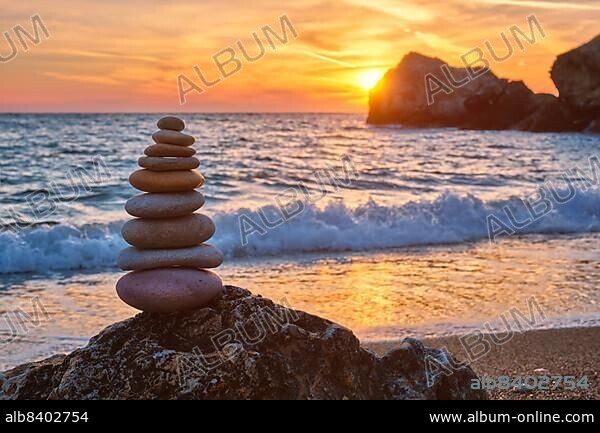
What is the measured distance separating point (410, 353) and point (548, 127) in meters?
60.9

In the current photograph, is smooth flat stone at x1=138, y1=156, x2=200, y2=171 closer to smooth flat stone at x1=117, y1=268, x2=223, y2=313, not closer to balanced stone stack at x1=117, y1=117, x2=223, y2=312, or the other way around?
balanced stone stack at x1=117, y1=117, x2=223, y2=312

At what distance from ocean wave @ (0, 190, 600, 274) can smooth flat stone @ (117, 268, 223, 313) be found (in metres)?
7.31

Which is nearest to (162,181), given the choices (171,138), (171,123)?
(171,138)

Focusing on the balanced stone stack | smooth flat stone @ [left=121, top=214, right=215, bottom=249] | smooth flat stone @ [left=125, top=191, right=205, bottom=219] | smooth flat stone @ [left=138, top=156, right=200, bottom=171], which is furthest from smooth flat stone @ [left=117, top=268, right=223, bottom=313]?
smooth flat stone @ [left=138, top=156, right=200, bottom=171]

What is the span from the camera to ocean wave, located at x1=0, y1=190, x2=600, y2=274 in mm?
11641

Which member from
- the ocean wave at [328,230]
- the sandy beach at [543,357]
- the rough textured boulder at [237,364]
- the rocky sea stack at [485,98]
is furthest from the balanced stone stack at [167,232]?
the rocky sea stack at [485,98]

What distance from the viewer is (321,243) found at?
1312 cm

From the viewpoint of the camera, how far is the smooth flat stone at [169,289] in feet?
13.9

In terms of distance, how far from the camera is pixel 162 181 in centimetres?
441

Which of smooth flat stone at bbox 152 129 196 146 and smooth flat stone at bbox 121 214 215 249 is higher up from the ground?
smooth flat stone at bbox 152 129 196 146

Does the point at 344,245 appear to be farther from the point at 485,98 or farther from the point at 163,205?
the point at 485,98

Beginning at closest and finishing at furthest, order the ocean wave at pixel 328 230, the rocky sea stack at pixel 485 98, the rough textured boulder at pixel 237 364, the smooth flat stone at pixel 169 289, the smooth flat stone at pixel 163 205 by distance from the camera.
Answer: the rough textured boulder at pixel 237 364 < the smooth flat stone at pixel 169 289 < the smooth flat stone at pixel 163 205 < the ocean wave at pixel 328 230 < the rocky sea stack at pixel 485 98

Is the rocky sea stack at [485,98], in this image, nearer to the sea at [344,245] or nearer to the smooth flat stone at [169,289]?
the sea at [344,245]

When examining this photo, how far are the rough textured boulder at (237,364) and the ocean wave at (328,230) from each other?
7.49 metres
